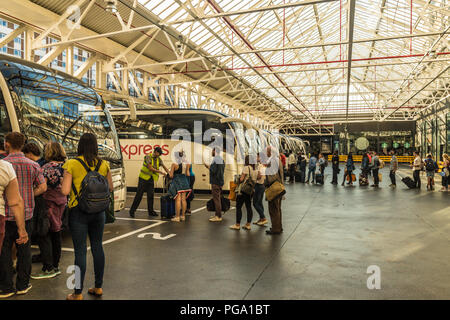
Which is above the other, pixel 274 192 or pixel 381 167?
pixel 381 167

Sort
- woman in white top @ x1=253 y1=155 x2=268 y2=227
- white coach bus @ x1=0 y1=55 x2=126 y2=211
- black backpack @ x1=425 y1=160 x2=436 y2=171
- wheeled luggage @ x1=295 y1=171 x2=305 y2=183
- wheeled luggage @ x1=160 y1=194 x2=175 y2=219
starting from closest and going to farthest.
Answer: white coach bus @ x1=0 y1=55 x2=126 y2=211
woman in white top @ x1=253 y1=155 x2=268 y2=227
wheeled luggage @ x1=160 y1=194 x2=175 y2=219
black backpack @ x1=425 y1=160 x2=436 y2=171
wheeled luggage @ x1=295 y1=171 x2=305 y2=183

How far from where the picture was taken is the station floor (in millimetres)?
3910

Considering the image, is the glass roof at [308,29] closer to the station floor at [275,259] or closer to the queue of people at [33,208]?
the station floor at [275,259]

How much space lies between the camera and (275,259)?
16.8ft

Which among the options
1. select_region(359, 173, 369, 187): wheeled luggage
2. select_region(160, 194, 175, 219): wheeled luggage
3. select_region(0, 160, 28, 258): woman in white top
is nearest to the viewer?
select_region(0, 160, 28, 258): woman in white top

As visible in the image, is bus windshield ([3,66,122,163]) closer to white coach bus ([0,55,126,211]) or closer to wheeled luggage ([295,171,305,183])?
white coach bus ([0,55,126,211])

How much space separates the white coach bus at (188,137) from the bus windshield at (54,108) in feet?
16.2

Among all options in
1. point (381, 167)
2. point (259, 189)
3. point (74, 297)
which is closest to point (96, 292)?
point (74, 297)

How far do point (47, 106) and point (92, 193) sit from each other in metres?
3.26

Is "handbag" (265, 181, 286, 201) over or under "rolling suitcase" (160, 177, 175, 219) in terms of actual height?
over

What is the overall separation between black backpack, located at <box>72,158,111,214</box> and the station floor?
1.01 m

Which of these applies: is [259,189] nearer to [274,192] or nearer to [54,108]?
[274,192]

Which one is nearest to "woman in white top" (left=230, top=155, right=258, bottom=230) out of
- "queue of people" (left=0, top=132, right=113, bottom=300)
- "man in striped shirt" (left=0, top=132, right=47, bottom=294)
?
"queue of people" (left=0, top=132, right=113, bottom=300)

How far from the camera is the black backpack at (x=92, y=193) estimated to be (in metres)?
3.46
